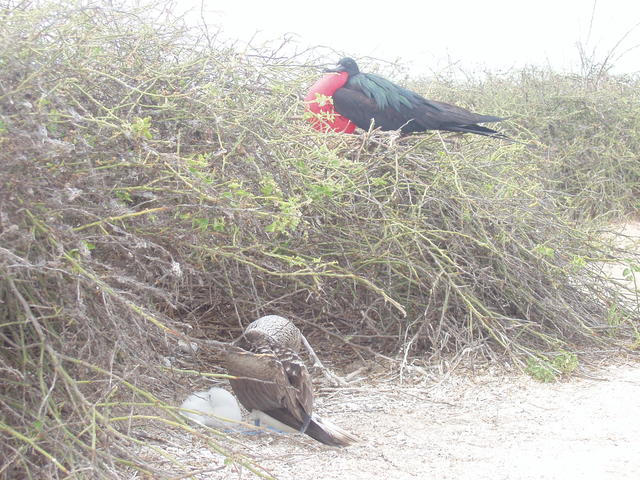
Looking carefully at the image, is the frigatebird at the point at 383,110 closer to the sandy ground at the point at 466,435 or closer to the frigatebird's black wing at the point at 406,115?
the frigatebird's black wing at the point at 406,115

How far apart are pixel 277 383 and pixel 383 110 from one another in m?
Result: 1.83

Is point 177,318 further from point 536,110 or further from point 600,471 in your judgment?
point 536,110

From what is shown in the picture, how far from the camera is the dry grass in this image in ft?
5.56

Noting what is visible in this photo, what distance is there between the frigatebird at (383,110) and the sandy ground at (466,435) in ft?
4.16

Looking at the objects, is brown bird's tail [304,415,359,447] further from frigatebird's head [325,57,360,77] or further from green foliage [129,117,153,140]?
frigatebird's head [325,57,360,77]

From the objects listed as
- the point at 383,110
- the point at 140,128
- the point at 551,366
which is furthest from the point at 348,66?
the point at 140,128

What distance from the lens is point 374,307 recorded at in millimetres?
3227

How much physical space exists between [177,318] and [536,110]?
4.47m

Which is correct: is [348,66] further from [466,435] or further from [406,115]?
[466,435]

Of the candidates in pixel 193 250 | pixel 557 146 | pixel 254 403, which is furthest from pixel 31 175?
pixel 557 146

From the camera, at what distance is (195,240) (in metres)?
2.22

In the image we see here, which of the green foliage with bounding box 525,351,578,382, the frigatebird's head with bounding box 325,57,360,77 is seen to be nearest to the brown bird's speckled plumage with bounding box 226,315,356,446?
the green foliage with bounding box 525,351,578,382

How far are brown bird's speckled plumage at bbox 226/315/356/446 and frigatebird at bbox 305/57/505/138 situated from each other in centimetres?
148

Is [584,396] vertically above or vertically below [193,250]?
below
